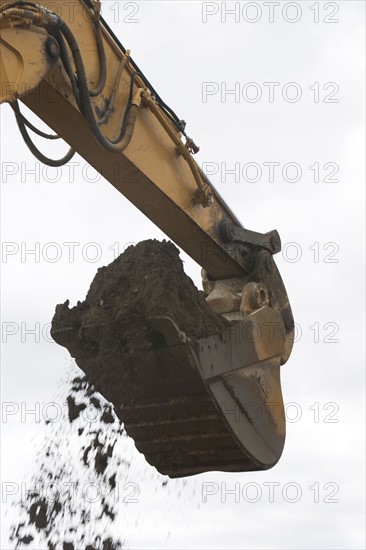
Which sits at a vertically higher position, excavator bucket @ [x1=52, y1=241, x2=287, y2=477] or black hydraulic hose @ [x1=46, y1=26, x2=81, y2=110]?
black hydraulic hose @ [x1=46, y1=26, x2=81, y2=110]

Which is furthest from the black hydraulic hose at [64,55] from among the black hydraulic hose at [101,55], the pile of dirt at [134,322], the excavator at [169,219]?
the pile of dirt at [134,322]

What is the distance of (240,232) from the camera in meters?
5.21

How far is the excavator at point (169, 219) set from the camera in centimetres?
371

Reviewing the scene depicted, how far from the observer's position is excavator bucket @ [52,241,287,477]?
13.5 feet

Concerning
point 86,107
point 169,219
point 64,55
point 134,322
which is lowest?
point 134,322

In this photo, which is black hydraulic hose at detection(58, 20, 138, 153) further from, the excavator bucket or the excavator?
the excavator bucket

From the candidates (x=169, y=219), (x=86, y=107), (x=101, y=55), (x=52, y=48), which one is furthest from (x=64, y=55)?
(x=169, y=219)

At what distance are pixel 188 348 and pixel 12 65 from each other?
1.40 metres

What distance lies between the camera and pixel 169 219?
187 inches

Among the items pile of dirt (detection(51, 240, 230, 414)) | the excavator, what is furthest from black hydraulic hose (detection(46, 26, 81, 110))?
pile of dirt (detection(51, 240, 230, 414))

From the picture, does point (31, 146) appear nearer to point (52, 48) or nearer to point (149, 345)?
point (52, 48)

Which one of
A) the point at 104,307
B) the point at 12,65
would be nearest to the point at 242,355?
the point at 104,307

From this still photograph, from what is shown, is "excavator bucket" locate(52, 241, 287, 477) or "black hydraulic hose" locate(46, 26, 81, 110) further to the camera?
"excavator bucket" locate(52, 241, 287, 477)

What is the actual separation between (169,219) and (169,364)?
0.91m
